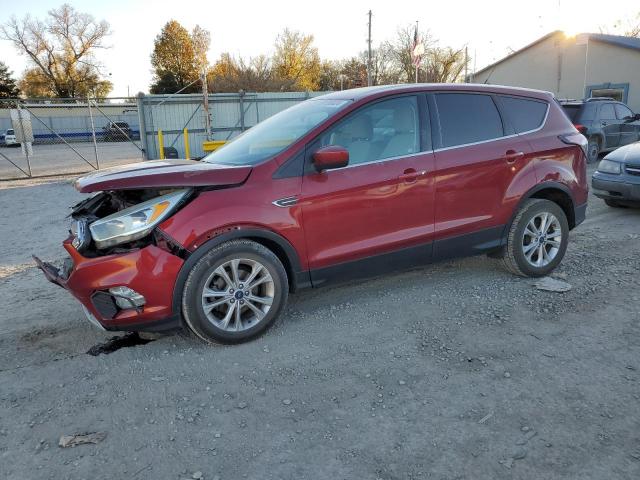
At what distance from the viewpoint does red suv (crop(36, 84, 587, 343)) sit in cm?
341

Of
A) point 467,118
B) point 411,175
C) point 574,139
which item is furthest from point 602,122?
point 411,175

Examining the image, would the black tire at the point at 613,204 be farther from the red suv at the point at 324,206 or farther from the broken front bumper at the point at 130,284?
the broken front bumper at the point at 130,284

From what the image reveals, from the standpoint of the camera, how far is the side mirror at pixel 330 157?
3.64 m

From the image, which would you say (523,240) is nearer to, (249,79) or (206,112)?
(206,112)

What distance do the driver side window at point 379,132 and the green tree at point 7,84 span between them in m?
69.4

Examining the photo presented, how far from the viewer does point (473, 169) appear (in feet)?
14.3

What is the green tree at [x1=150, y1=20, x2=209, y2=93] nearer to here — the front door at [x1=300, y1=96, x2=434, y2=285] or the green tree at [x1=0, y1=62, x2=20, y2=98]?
the green tree at [x1=0, y1=62, x2=20, y2=98]

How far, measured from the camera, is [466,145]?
14.4 feet

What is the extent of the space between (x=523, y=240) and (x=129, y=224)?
348 centimetres

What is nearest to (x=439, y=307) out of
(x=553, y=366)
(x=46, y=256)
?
(x=553, y=366)

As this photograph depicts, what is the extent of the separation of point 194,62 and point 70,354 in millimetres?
61660

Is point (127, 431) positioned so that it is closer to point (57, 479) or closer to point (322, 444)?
point (57, 479)

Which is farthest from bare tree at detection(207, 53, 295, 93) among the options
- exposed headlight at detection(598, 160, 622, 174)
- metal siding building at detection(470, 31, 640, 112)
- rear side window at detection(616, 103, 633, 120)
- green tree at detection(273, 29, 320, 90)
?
exposed headlight at detection(598, 160, 622, 174)

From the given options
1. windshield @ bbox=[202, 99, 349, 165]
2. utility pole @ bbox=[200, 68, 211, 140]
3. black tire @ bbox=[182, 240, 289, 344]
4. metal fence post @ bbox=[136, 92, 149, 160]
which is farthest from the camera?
utility pole @ bbox=[200, 68, 211, 140]
